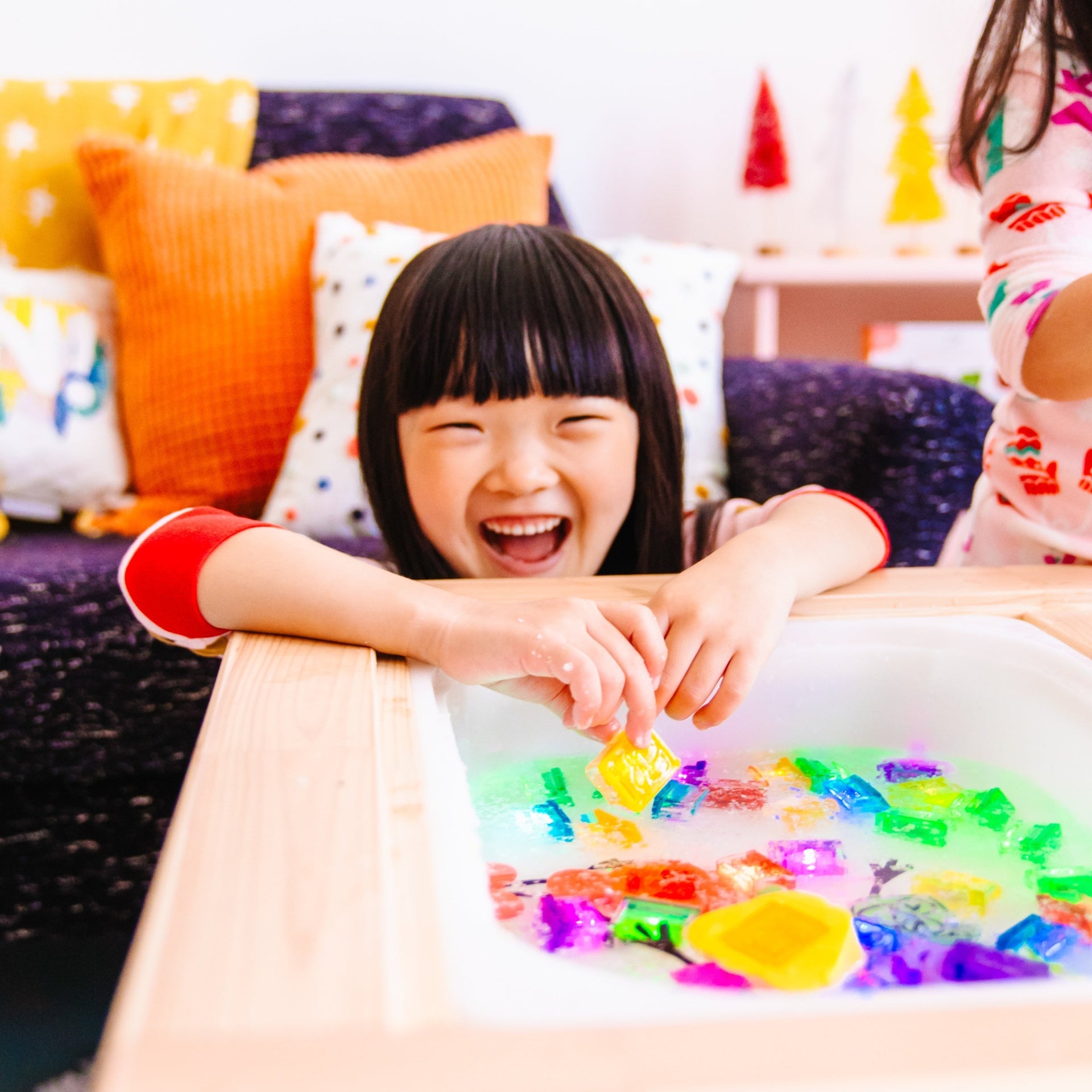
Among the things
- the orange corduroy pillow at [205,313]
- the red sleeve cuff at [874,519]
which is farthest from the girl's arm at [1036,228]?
the orange corduroy pillow at [205,313]

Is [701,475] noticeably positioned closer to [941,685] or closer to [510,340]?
[510,340]

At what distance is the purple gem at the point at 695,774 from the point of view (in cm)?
57

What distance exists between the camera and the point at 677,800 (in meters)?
0.54

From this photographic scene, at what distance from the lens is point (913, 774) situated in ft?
Result: 1.88

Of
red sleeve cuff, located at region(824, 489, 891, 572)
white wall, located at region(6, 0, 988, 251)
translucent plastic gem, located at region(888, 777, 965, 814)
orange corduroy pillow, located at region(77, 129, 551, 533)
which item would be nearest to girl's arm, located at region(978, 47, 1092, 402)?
red sleeve cuff, located at region(824, 489, 891, 572)

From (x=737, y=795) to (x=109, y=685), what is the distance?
771 mm

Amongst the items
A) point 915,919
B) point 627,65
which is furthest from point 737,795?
point 627,65

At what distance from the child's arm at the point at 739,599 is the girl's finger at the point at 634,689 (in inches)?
1.3

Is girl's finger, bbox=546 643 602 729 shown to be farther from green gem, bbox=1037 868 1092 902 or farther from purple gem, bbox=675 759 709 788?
green gem, bbox=1037 868 1092 902

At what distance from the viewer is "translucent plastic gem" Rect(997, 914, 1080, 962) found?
0.40 m

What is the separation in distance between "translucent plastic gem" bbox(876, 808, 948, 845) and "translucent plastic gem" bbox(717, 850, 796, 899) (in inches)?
2.8

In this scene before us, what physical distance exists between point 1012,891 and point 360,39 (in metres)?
1.99

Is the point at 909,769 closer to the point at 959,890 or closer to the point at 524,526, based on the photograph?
the point at 959,890

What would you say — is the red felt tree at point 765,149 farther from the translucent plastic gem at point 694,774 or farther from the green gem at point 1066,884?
the green gem at point 1066,884
